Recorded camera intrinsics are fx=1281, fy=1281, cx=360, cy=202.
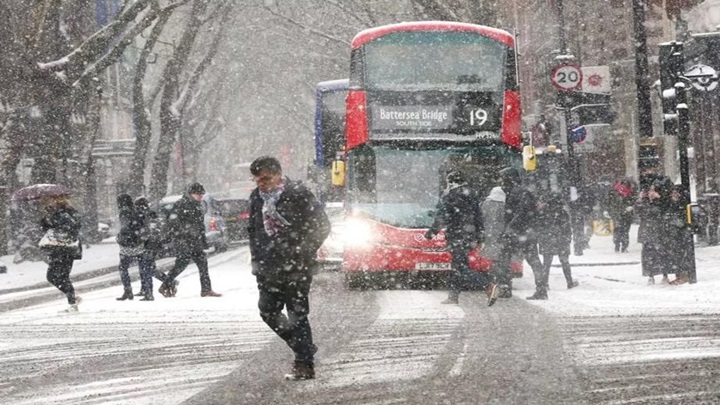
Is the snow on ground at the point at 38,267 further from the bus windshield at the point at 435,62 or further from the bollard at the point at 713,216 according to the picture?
the bollard at the point at 713,216

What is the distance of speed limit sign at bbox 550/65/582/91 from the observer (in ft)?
75.2

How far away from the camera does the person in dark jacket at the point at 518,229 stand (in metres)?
15.8

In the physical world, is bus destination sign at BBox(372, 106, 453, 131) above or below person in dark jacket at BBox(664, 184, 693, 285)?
above

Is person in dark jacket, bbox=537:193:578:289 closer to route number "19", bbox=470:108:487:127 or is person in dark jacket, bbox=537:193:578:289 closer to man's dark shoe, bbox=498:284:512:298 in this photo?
man's dark shoe, bbox=498:284:512:298

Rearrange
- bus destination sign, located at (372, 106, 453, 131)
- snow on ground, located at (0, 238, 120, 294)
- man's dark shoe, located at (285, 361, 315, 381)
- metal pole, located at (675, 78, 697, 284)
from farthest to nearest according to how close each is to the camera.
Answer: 1. snow on ground, located at (0, 238, 120, 294)
2. bus destination sign, located at (372, 106, 453, 131)
3. metal pole, located at (675, 78, 697, 284)
4. man's dark shoe, located at (285, 361, 315, 381)

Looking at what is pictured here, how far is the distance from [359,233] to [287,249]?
986cm

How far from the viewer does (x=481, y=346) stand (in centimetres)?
Answer: 1011

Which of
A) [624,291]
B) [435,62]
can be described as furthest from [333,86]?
[624,291]

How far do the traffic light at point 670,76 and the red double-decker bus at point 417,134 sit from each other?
Result: 2127 millimetres

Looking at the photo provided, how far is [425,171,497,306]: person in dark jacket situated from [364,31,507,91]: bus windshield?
3309 millimetres

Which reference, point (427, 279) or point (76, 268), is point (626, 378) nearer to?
point (427, 279)

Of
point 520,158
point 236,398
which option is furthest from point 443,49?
point 236,398

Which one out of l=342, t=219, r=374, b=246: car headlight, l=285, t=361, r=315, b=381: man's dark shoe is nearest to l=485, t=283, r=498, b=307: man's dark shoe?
l=342, t=219, r=374, b=246: car headlight

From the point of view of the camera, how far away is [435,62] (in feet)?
61.1
